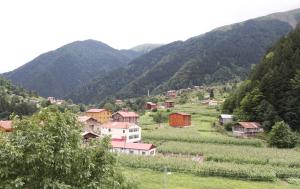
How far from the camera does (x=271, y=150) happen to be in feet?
188

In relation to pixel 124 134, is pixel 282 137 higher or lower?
higher

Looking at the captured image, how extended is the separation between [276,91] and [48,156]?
7014 centimetres

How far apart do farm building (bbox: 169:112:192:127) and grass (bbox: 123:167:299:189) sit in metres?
41.4

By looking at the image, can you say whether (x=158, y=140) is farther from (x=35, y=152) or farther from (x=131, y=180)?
(x=35, y=152)

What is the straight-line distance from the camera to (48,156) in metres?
11.6

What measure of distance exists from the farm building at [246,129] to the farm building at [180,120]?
48.9ft

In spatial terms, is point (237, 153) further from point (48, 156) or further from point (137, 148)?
point (48, 156)

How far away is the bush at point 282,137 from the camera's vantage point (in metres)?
60.6

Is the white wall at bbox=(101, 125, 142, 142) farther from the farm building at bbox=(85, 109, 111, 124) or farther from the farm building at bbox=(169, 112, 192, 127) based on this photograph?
the farm building at bbox=(85, 109, 111, 124)

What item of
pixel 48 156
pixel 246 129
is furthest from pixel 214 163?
pixel 48 156

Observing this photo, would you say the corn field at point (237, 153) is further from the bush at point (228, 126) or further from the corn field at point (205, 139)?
the bush at point (228, 126)

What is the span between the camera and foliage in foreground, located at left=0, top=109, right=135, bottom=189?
11.5 metres

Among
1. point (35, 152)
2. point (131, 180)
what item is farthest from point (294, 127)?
point (35, 152)

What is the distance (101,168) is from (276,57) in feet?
251
